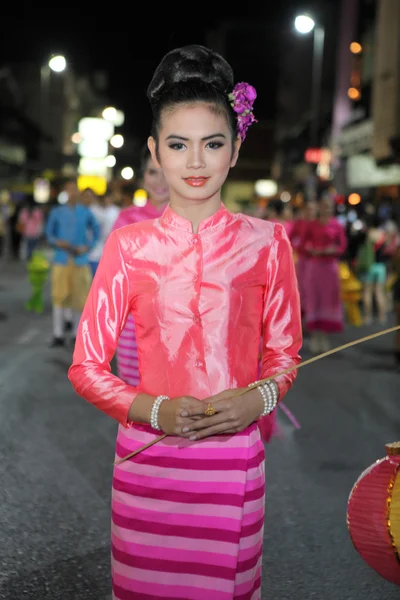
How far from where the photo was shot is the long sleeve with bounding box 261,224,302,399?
2.89m

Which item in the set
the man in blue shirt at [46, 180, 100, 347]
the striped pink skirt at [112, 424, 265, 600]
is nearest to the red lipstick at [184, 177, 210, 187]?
the striped pink skirt at [112, 424, 265, 600]

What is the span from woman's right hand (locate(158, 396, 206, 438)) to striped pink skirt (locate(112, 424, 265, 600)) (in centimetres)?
13

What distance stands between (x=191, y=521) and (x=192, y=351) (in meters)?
0.48

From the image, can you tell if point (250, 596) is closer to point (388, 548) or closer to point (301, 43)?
point (388, 548)

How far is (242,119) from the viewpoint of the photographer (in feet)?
9.84

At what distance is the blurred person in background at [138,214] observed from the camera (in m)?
6.19

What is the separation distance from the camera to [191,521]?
9.12 ft

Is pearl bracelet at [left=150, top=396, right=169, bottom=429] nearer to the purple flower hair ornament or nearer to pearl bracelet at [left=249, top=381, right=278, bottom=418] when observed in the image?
pearl bracelet at [left=249, top=381, right=278, bottom=418]

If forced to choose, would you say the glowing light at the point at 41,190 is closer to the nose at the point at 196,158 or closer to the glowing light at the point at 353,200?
the glowing light at the point at 353,200

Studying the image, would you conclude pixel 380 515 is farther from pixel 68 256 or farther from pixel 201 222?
pixel 68 256

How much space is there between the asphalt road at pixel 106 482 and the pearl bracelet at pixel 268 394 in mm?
1926

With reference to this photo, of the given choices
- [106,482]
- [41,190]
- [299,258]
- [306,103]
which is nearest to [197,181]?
[106,482]

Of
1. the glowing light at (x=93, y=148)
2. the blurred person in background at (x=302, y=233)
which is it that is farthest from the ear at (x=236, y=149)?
the glowing light at (x=93, y=148)

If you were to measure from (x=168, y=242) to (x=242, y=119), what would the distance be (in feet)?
1.49
